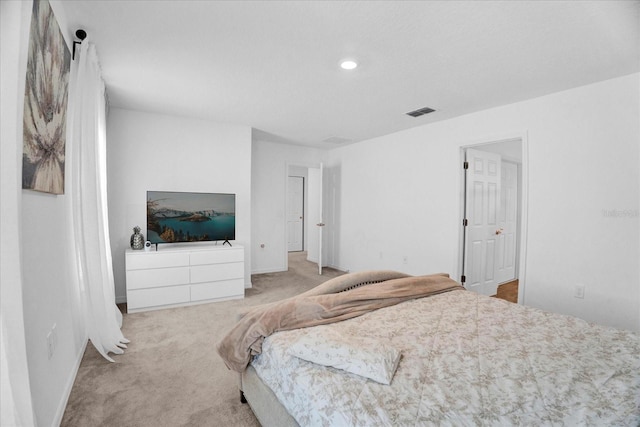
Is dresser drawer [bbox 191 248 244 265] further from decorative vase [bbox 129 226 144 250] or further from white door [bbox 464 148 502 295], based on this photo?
white door [bbox 464 148 502 295]

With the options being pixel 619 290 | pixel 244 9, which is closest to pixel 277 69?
pixel 244 9

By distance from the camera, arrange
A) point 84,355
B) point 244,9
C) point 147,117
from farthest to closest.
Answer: point 147,117, point 84,355, point 244,9

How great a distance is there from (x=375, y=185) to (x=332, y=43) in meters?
3.25

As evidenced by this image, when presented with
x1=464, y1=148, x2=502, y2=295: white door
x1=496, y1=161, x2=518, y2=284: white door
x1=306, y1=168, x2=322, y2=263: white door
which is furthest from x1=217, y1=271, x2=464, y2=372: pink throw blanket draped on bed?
x1=306, y1=168, x2=322, y2=263: white door

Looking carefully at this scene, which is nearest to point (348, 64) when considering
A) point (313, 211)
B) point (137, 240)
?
point (137, 240)

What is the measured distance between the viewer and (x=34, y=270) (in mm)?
1520

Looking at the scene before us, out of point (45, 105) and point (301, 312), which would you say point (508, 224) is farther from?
point (45, 105)

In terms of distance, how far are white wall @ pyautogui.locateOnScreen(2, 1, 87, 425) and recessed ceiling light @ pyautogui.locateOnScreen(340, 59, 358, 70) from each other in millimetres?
1843

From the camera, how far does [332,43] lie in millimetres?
2234

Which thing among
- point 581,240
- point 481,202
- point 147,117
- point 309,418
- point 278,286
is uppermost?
point 147,117

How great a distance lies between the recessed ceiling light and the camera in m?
2.49

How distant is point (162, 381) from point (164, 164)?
110 inches

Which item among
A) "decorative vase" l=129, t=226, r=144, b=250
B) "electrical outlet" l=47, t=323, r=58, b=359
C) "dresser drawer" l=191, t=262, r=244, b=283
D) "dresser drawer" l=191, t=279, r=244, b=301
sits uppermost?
"decorative vase" l=129, t=226, r=144, b=250

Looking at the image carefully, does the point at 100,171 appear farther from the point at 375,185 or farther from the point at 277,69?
the point at 375,185
